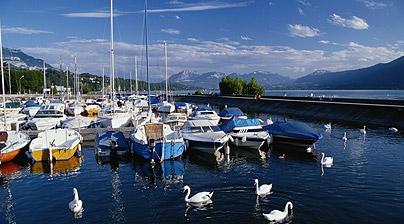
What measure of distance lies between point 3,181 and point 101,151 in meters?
8.00

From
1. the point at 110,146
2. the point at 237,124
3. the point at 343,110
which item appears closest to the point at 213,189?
the point at 110,146

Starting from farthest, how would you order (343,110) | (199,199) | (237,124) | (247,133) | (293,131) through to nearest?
(343,110), (237,124), (247,133), (293,131), (199,199)

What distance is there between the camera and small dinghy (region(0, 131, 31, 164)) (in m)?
25.3

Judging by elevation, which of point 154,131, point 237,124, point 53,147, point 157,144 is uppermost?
point 237,124

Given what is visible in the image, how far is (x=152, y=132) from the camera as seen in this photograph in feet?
93.2

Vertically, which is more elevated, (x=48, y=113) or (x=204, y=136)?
(x=48, y=113)

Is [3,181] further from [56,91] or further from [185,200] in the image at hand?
[56,91]

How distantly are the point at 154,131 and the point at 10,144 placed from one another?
36.7 ft

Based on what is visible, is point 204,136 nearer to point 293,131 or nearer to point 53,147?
point 293,131

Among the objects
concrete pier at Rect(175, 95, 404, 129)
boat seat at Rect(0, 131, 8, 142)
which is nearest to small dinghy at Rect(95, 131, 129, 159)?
boat seat at Rect(0, 131, 8, 142)

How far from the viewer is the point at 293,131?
1208 inches

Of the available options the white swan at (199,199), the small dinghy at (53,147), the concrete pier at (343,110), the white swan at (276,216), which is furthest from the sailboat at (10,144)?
the concrete pier at (343,110)

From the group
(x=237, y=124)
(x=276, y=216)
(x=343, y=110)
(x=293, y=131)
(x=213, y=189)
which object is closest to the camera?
(x=276, y=216)

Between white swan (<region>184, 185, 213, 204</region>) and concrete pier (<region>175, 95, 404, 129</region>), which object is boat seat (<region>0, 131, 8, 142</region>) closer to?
white swan (<region>184, 185, 213, 204</region>)
